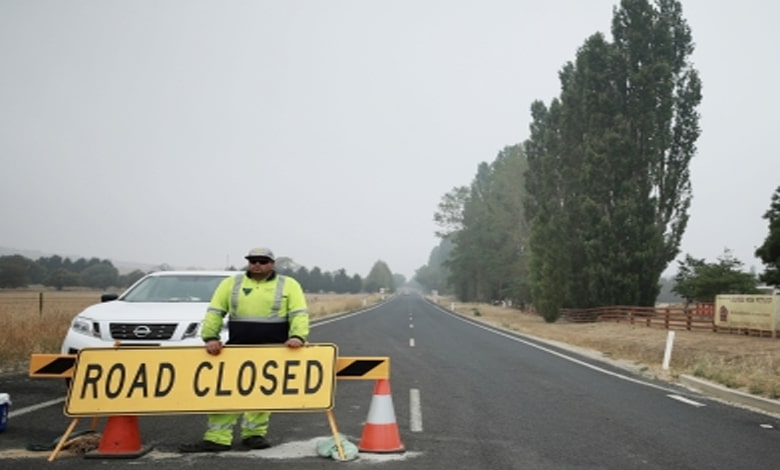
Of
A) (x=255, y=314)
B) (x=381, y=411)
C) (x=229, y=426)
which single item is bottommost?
(x=229, y=426)

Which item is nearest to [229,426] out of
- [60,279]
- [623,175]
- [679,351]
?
[679,351]

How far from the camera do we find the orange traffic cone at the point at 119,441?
214 inches

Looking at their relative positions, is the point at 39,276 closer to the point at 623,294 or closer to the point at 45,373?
the point at 623,294

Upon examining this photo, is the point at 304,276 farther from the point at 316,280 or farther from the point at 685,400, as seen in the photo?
the point at 685,400

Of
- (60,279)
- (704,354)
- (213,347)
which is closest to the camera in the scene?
(213,347)

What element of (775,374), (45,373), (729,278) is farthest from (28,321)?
(729,278)

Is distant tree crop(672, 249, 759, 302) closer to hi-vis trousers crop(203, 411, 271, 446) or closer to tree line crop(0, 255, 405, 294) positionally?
tree line crop(0, 255, 405, 294)

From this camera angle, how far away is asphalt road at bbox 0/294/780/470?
548 centimetres

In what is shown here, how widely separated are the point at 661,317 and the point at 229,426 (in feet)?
87.9

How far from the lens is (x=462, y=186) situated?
7806 cm

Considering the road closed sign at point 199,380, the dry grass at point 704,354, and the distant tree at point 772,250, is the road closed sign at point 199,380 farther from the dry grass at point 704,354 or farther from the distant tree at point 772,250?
the distant tree at point 772,250

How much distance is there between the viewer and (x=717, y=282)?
125ft

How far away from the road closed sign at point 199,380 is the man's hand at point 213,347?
59mm

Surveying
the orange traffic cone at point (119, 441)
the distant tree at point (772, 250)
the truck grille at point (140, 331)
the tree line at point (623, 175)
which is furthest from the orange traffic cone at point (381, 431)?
the distant tree at point (772, 250)
